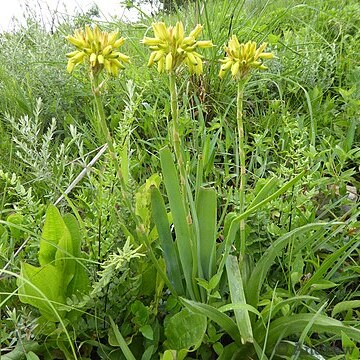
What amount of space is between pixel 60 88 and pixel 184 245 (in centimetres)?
144

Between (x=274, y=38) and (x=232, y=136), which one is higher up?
(x=274, y=38)

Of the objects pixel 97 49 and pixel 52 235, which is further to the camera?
pixel 52 235

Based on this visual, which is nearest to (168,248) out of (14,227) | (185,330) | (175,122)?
(185,330)

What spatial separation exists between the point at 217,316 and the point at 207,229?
0.20 m

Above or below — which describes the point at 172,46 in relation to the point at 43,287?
above

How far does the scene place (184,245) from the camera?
98 centimetres

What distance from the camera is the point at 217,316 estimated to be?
2.89 ft

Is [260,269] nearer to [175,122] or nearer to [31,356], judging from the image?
[175,122]

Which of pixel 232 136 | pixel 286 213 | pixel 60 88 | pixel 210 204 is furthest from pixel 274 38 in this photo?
pixel 210 204

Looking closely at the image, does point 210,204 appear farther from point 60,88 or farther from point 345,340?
point 60,88

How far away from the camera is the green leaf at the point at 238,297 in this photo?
33.4 inches

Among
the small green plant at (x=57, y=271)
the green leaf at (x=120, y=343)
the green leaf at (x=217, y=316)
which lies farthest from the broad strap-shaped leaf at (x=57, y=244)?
the green leaf at (x=217, y=316)

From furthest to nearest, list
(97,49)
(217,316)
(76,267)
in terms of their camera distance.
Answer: (76,267) < (217,316) < (97,49)

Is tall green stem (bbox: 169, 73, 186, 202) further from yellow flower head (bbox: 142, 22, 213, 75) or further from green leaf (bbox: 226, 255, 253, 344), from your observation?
green leaf (bbox: 226, 255, 253, 344)
